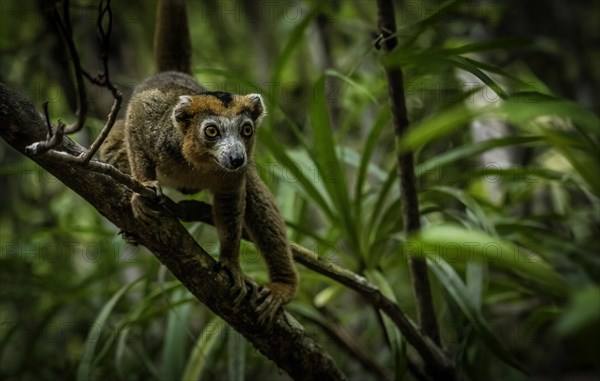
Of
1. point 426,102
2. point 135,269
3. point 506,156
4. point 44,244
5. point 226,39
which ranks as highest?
point 226,39

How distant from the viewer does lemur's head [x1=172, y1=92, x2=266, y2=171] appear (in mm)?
2236

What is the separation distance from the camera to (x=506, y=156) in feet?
12.8

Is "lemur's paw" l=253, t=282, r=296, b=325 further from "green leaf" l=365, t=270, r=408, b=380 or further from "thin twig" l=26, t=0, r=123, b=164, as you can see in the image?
"thin twig" l=26, t=0, r=123, b=164

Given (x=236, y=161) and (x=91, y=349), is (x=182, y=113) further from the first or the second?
A: (x=91, y=349)

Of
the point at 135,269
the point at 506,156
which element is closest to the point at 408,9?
the point at 506,156


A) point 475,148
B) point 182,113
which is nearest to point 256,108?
point 182,113

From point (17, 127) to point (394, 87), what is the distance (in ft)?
4.21

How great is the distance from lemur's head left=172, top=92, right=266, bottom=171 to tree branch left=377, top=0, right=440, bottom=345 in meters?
0.59

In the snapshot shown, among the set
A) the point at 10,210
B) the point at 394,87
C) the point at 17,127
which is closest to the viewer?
the point at 17,127

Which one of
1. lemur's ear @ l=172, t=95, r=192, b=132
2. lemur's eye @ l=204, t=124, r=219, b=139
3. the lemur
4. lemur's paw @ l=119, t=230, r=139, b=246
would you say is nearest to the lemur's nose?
the lemur

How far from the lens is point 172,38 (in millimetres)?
2652

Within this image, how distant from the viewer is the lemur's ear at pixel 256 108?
2402mm

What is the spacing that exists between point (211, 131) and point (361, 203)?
763 millimetres

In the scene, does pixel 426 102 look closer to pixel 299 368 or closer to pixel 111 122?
pixel 299 368
